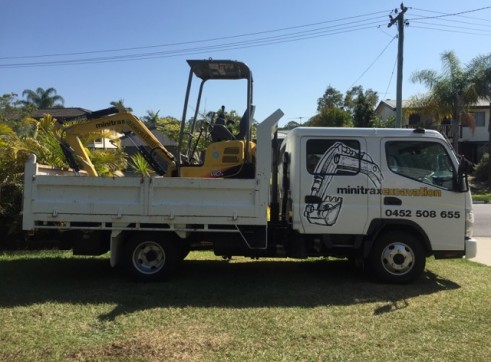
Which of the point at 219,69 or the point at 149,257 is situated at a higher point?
the point at 219,69

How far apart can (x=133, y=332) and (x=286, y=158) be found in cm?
381

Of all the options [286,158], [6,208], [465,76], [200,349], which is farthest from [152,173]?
[465,76]

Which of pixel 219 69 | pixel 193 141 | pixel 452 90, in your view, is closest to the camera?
pixel 219 69

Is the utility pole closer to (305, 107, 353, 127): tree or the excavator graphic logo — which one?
the excavator graphic logo

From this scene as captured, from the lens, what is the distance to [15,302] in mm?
6359

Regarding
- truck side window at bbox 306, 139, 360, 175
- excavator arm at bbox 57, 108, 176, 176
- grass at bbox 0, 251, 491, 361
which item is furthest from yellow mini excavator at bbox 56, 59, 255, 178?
grass at bbox 0, 251, 491, 361

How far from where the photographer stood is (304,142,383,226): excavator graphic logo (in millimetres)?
7309

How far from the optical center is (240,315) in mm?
5953

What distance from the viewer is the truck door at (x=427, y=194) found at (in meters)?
7.33

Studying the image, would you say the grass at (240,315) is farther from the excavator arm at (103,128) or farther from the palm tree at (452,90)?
the palm tree at (452,90)

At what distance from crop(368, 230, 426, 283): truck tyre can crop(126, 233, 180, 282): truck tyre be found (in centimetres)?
294

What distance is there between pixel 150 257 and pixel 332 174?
2933 millimetres

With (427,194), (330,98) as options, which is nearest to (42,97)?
(330,98)

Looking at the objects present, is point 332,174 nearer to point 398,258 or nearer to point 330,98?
point 398,258
